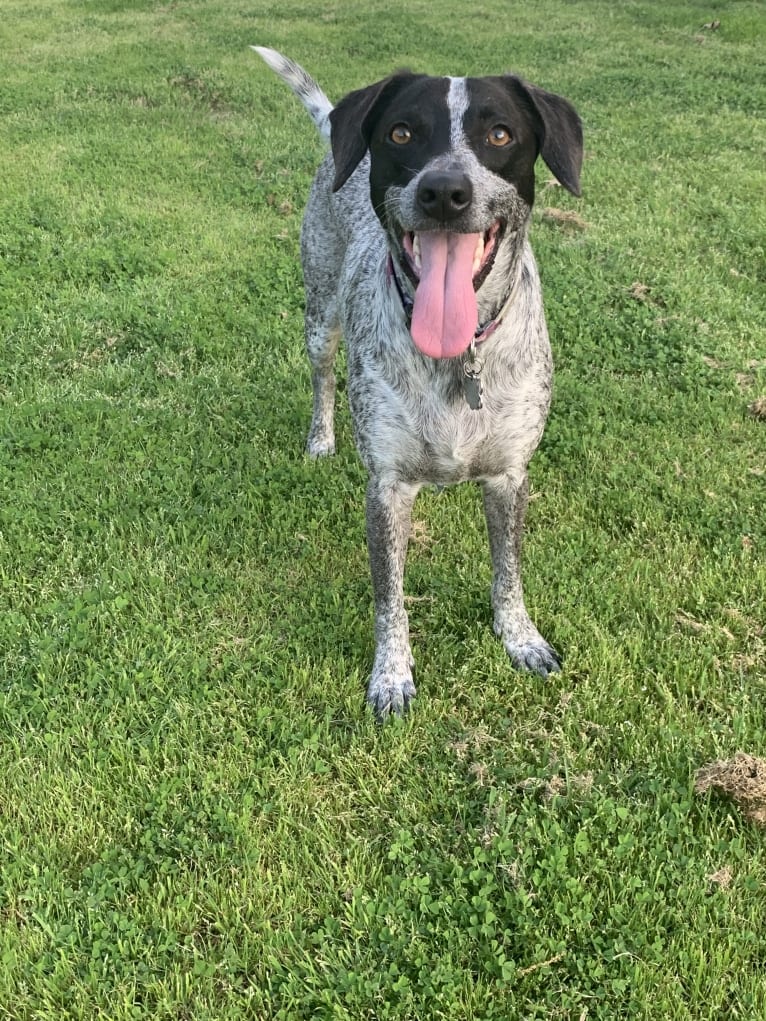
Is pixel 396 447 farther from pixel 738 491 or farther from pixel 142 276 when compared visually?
pixel 142 276

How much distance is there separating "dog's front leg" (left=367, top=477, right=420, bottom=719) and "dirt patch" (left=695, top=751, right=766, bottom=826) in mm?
1172

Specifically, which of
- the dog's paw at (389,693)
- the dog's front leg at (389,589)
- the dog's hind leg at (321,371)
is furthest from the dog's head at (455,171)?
the dog's hind leg at (321,371)

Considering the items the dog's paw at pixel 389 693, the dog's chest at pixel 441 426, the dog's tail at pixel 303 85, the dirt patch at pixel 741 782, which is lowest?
the dog's paw at pixel 389 693

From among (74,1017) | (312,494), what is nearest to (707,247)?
(312,494)

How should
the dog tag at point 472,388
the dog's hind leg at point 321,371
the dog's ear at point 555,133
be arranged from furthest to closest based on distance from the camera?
the dog's hind leg at point 321,371 < the dog tag at point 472,388 < the dog's ear at point 555,133

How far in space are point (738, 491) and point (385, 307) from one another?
92.7 inches

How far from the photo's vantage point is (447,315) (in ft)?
9.09

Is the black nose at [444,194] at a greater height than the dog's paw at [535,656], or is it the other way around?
the black nose at [444,194]

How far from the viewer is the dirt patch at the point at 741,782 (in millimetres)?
2736

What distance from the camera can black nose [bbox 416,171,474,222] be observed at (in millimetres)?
2533

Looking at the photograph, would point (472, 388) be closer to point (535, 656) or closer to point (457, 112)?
point (457, 112)

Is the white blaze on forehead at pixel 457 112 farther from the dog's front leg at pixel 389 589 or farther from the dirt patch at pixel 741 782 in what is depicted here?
the dirt patch at pixel 741 782

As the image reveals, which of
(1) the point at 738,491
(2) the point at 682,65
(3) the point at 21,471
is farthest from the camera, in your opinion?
(2) the point at 682,65

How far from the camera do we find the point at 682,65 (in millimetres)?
13453
